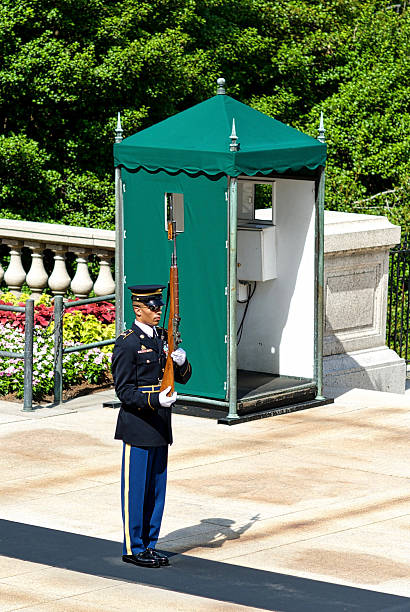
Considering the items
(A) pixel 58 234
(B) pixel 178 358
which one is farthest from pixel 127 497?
(A) pixel 58 234

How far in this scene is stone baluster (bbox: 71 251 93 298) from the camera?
47.7ft

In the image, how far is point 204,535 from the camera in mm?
8289

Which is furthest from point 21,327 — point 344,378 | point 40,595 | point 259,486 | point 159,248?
point 40,595

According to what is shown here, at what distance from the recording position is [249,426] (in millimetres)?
11672

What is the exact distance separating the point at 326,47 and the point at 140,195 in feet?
46.7

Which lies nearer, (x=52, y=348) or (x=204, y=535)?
(x=204, y=535)

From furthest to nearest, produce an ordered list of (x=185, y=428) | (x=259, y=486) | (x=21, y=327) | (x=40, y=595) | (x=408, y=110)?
(x=408, y=110) → (x=21, y=327) → (x=185, y=428) → (x=259, y=486) → (x=40, y=595)

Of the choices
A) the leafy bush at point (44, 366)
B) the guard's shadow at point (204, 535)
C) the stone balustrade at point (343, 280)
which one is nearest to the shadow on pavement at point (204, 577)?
the guard's shadow at point (204, 535)

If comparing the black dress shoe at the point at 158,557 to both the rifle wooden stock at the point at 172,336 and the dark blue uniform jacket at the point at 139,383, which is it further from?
the rifle wooden stock at the point at 172,336

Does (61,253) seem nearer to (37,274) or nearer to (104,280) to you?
(37,274)

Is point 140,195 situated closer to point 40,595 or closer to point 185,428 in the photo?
point 185,428

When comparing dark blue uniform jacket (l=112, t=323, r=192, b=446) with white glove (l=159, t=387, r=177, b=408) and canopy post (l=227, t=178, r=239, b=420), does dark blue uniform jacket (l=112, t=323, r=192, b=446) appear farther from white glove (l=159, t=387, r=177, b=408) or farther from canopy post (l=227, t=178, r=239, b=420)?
canopy post (l=227, t=178, r=239, b=420)

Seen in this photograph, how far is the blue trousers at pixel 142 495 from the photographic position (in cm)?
751

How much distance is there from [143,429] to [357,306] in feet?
23.3
